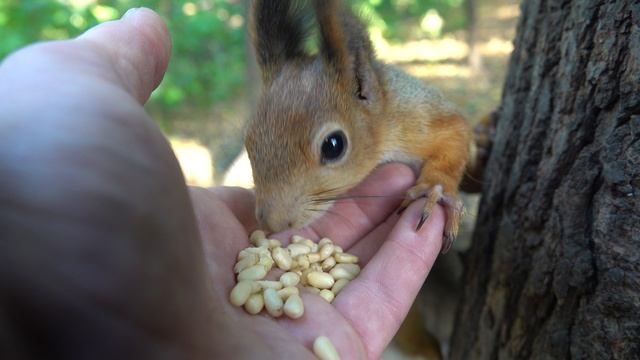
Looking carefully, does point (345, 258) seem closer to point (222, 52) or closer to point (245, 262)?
point (245, 262)

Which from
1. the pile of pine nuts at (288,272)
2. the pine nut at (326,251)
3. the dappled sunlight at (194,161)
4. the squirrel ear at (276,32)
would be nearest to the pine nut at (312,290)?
the pile of pine nuts at (288,272)

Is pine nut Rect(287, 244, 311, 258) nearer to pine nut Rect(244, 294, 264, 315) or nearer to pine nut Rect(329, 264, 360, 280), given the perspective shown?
pine nut Rect(329, 264, 360, 280)

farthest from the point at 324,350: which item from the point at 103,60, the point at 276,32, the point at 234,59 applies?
the point at 234,59

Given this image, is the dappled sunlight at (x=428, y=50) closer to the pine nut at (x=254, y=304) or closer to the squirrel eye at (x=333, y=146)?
the squirrel eye at (x=333, y=146)

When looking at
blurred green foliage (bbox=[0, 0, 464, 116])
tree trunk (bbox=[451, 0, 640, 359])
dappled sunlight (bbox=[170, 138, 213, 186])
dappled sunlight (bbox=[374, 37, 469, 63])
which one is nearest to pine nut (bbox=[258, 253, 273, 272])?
tree trunk (bbox=[451, 0, 640, 359])

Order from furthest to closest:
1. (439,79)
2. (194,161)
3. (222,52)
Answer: (439,79), (222,52), (194,161)
